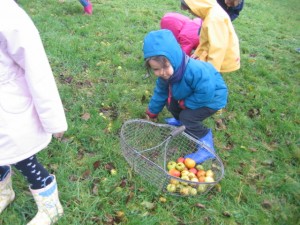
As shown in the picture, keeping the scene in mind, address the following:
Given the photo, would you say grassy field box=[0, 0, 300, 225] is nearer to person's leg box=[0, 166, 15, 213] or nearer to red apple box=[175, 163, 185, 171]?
person's leg box=[0, 166, 15, 213]

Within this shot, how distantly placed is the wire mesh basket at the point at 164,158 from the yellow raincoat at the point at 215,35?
3.21 ft

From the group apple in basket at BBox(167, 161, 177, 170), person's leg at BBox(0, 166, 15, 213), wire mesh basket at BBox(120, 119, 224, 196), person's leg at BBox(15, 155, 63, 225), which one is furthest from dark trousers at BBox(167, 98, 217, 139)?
person's leg at BBox(0, 166, 15, 213)

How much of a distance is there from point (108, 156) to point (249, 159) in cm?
140

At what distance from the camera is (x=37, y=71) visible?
1557 millimetres

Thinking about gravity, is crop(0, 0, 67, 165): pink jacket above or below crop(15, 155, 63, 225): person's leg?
above

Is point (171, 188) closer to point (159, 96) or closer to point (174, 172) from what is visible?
point (174, 172)

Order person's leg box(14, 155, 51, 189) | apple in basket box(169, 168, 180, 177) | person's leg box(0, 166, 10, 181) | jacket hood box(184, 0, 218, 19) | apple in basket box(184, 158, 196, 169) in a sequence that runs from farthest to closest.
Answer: jacket hood box(184, 0, 218, 19), apple in basket box(184, 158, 196, 169), apple in basket box(169, 168, 180, 177), person's leg box(0, 166, 10, 181), person's leg box(14, 155, 51, 189)

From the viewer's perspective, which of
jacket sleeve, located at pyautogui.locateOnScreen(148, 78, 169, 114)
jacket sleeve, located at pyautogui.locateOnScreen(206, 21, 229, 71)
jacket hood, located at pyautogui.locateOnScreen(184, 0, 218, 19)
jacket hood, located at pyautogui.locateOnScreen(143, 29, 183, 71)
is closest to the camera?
jacket hood, located at pyautogui.locateOnScreen(143, 29, 183, 71)

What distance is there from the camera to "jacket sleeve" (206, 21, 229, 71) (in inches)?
129

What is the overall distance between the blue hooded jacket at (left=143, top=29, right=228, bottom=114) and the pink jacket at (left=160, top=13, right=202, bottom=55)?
1.22 metres

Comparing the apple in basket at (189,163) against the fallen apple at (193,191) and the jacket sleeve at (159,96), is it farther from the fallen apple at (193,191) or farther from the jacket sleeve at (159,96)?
the jacket sleeve at (159,96)

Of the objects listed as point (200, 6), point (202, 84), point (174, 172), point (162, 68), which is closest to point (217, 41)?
point (200, 6)

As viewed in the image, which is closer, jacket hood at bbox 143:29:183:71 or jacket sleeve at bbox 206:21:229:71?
jacket hood at bbox 143:29:183:71

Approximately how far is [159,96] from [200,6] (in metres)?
1.13
